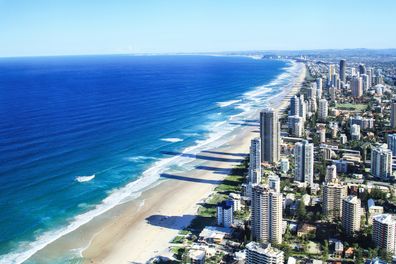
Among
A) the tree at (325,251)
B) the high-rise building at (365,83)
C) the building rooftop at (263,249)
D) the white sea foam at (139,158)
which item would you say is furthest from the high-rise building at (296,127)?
the high-rise building at (365,83)

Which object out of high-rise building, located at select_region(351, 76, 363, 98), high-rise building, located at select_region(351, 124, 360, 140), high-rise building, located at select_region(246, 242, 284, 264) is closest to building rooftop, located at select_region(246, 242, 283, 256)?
high-rise building, located at select_region(246, 242, 284, 264)

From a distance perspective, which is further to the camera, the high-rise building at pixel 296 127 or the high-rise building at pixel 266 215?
the high-rise building at pixel 296 127

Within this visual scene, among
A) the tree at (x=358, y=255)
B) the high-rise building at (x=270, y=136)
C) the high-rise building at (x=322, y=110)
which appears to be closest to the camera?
the tree at (x=358, y=255)

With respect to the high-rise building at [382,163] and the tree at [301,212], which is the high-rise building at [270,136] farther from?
the tree at [301,212]

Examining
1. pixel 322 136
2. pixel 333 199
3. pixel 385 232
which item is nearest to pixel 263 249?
pixel 385 232

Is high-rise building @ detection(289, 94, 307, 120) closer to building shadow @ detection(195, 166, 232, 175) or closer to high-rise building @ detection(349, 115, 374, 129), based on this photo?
high-rise building @ detection(349, 115, 374, 129)

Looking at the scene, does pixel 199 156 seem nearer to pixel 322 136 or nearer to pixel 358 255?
pixel 322 136
